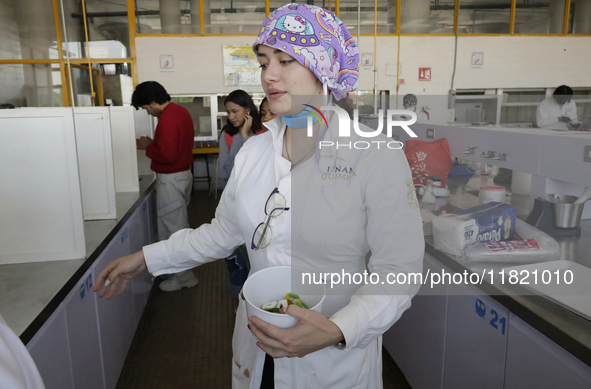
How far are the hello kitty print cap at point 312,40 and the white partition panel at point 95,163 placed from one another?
162cm

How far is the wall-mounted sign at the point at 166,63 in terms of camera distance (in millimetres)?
6230

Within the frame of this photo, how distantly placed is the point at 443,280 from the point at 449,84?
589cm

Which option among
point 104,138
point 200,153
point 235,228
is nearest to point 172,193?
point 104,138

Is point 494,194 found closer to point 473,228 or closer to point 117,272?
point 473,228

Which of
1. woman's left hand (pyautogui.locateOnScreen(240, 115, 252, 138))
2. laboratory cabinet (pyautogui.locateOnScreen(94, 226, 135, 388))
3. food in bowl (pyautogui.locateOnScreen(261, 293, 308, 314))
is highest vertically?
woman's left hand (pyautogui.locateOnScreen(240, 115, 252, 138))

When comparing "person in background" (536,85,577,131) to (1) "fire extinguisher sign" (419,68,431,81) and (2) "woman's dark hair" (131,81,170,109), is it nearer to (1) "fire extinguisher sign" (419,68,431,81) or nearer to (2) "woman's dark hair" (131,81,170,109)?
(1) "fire extinguisher sign" (419,68,431,81)

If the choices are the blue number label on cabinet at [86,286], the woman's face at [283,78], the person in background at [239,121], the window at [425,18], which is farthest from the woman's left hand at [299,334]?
the window at [425,18]

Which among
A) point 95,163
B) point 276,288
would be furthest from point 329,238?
point 95,163

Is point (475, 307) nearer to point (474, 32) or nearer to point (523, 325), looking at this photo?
point (523, 325)

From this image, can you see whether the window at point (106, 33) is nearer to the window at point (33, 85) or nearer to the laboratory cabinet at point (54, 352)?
the window at point (33, 85)

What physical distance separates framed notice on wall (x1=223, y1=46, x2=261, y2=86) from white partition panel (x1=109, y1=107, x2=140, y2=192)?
11.6ft

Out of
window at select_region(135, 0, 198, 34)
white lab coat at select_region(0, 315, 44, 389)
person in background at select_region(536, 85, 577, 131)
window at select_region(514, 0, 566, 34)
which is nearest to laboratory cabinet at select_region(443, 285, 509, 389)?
white lab coat at select_region(0, 315, 44, 389)

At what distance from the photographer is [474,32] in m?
6.79

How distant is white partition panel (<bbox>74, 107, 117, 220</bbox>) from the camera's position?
2.30 m
